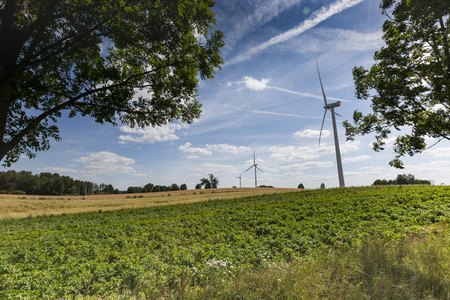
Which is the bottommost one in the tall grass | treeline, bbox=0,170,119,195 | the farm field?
the farm field

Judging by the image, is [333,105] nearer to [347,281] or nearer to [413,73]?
[413,73]

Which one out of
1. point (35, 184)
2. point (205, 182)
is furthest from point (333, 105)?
point (35, 184)

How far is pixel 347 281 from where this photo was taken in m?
5.86

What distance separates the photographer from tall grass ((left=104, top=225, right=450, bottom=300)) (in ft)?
17.4

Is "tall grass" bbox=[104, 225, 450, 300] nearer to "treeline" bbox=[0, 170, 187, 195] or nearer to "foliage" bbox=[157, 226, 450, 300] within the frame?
"foliage" bbox=[157, 226, 450, 300]

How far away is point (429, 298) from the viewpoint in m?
4.93

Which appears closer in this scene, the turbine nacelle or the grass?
the grass

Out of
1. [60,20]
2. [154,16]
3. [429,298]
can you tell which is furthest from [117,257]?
[429,298]

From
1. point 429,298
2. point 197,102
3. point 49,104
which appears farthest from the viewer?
point 197,102

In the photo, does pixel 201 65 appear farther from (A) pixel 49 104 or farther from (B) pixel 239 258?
(B) pixel 239 258

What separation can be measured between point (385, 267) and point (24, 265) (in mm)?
15593

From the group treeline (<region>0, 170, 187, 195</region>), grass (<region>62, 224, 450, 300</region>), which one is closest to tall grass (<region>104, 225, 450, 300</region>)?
grass (<region>62, 224, 450, 300</region>)

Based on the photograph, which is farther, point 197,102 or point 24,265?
point 197,102

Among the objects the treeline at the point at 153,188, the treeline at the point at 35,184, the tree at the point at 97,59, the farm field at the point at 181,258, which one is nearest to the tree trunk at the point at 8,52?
the tree at the point at 97,59
